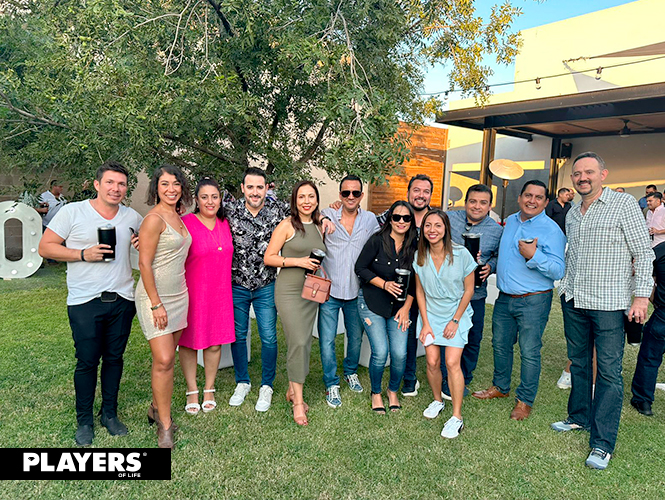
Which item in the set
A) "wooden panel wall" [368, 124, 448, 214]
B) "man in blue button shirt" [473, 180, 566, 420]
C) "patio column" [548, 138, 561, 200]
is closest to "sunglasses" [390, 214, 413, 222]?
"man in blue button shirt" [473, 180, 566, 420]

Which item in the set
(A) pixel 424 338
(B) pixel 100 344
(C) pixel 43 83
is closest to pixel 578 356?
(A) pixel 424 338

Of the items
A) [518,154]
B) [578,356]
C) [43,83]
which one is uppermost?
[518,154]

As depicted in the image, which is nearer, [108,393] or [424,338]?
[108,393]

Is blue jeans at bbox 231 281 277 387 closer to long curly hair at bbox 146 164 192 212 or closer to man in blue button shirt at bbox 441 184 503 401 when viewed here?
long curly hair at bbox 146 164 192 212

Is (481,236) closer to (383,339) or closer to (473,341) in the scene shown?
(473,341)

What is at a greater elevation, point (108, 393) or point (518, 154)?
point (518, 154)

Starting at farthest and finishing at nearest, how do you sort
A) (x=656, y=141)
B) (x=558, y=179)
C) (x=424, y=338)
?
(x=558, y=179)
(x=656, y=141)
(x=424, y=338)

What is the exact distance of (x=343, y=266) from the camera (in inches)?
143

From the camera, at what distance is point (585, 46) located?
14227 mm

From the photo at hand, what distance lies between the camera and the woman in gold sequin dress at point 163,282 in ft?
9.29

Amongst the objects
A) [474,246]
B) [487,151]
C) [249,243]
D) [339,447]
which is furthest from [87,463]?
[487,151]

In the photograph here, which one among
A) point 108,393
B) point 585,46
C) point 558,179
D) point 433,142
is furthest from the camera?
point 433,142

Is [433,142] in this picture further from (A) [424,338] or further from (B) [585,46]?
(A) [424,338]

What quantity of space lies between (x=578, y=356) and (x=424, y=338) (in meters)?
1.10
